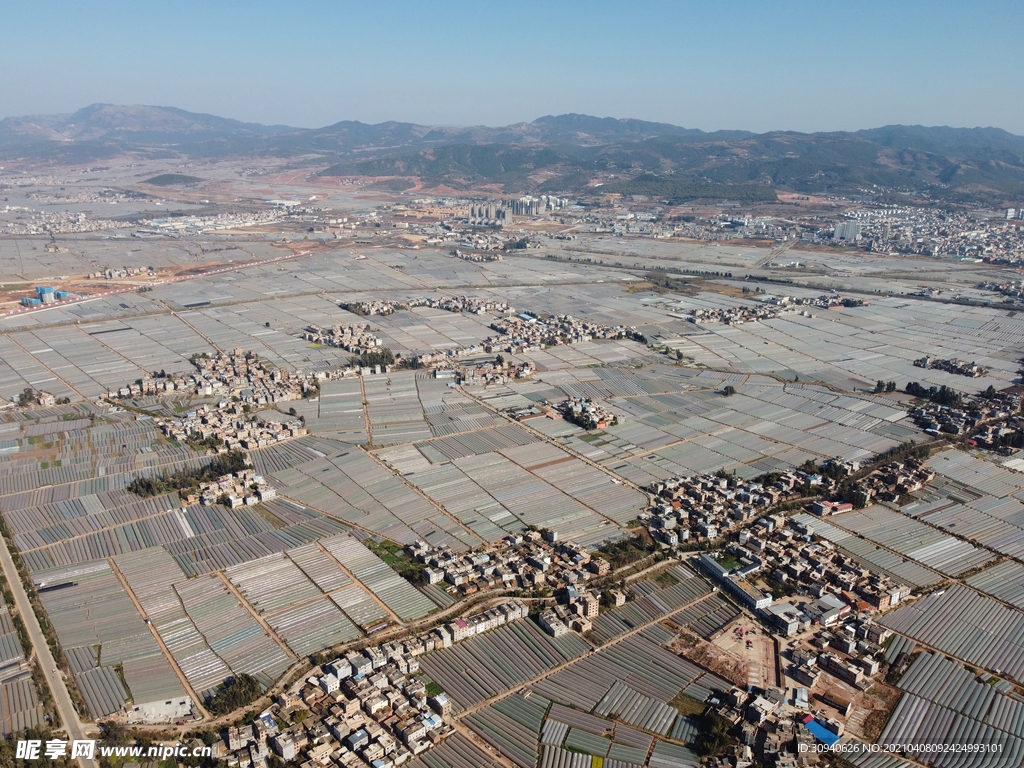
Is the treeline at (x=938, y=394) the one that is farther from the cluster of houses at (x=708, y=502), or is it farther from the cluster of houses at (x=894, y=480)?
the cluster of houses at (x=708, y=502)

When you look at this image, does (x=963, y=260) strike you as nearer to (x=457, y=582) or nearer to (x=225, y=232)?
(x=457, y=582)

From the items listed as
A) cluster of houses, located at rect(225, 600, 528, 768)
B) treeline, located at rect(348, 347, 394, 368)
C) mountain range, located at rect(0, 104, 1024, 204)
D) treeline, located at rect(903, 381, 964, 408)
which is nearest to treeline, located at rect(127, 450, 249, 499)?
cluster of houses, located at rect(225, 600, 528, 768)

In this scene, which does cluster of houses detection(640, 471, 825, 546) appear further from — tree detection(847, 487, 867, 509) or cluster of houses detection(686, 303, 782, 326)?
cluster of houses detection(686, 303, 782, 326)

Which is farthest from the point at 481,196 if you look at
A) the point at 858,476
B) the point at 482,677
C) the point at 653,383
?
the point at 482,677

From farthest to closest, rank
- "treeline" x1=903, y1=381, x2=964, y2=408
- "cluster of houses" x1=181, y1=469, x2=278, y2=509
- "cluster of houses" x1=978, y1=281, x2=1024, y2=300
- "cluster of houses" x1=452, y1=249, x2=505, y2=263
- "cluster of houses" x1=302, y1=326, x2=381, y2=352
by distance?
1. "cluster of houses" x1=452, y1=249, x2=505, y2=263
2. "cluster of houses" x1=978, y1=281, x2=1024, y2=300
3. "cluster of houses" x1=302, y1=326, x2=381, y2=352
4. "treeline" x1=903, y1=381, x2=964, y2=408
5. "cluster of houses" x1=181, y1=469, x2=278, y2=509

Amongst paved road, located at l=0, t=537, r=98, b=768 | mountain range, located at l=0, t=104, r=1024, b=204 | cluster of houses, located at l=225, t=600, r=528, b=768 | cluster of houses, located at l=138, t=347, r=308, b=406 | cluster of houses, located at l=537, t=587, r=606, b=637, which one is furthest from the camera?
mountain range, located at l=0, t=104, r=1024, b=204

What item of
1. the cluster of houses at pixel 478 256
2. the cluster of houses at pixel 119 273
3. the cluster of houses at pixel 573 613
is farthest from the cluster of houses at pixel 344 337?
the cluster of houses at pixel 478 256
